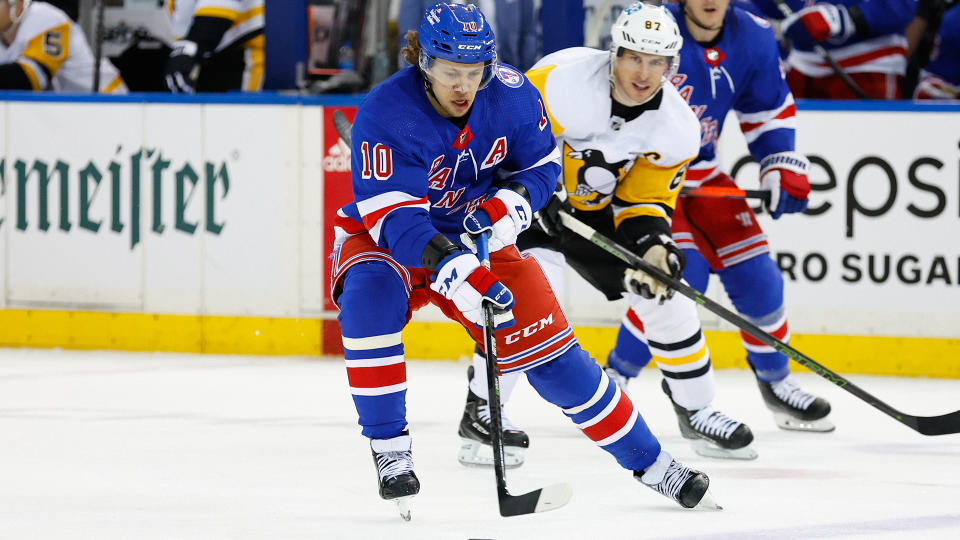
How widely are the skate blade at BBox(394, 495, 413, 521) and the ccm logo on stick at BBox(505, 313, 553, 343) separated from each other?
374 mm

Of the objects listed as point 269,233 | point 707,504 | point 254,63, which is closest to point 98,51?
point 254,63

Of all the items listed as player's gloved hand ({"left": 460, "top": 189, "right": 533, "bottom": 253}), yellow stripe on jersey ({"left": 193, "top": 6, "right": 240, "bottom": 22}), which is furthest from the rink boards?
player's gloved hand ({"left": 460, "top": 189, "right": 533, "bottom": 253})

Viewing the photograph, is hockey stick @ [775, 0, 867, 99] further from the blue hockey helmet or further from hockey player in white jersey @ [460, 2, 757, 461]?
the blue hockey helmet

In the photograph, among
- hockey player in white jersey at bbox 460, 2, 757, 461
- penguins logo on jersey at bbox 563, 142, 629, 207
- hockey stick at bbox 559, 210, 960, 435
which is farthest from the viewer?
penguins logo on jersey at bbox 563, 142, 629, 207

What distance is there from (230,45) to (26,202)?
1.01m

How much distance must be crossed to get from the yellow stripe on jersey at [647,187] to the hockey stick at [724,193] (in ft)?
1.24

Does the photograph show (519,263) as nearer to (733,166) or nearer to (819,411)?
(819,411)

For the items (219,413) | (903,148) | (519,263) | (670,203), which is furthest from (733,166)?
(519,263)

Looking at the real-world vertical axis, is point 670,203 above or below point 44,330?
above

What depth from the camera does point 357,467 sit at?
141 inches

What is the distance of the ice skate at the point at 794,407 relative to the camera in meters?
4.17

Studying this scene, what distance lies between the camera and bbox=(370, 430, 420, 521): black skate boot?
2.89 m

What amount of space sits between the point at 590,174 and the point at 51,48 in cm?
328

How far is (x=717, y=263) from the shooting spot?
417 cm
